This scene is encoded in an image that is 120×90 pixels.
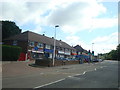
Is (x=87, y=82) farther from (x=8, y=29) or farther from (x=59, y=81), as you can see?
(x=8, y=29)

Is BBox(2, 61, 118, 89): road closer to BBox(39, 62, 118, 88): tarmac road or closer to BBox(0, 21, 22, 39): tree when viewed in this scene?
BBox(39, 62, 118, 88): tarmac road

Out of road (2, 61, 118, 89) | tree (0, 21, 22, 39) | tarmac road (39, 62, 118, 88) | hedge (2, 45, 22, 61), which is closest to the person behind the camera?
road (2, 61, 118, 89)

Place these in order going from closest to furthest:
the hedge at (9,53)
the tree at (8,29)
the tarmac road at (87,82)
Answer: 1. the tarmac road at (87,82)
2. the hedge at (9,53)
3. the tree at (8,29)

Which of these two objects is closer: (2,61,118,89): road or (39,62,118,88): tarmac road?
(2,61,118,89): road

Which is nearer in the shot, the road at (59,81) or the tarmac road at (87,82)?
the road at (59,81)

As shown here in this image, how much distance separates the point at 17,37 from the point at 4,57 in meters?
23.8

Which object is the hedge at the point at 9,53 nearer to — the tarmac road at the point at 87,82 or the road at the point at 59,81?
the road at the point at 59,81

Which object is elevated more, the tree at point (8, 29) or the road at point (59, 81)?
the tree at point (8, 29)

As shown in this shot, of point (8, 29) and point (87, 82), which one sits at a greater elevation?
point (8, 29)

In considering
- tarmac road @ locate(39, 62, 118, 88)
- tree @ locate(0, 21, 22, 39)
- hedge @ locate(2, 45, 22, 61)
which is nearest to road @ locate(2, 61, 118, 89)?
tarmac road @ locate(39, 62, 118, 88)

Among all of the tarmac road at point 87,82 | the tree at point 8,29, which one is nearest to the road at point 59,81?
the tarmac road at point 87,82

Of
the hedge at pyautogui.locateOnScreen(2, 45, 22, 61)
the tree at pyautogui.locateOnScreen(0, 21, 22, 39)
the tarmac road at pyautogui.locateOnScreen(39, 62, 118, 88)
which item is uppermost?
the tree at pyautogui.locateOnScreen(0, 21, 22, 39)

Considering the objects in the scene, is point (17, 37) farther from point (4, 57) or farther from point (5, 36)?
point (4, 57)

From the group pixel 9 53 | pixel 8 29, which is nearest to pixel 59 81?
pixel 9 53
